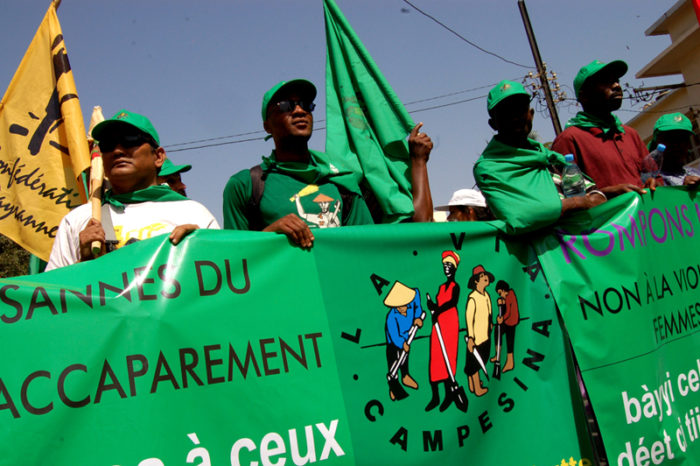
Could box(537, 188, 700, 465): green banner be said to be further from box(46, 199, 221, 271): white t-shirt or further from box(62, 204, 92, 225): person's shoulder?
box(62, 204, 92, 225): person's shoulder

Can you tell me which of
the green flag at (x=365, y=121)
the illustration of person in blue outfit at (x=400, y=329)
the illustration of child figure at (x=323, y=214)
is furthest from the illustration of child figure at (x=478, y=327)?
the illustration of child figure at (x=323, y=214)

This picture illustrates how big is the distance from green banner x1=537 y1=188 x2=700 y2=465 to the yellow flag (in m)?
2.68

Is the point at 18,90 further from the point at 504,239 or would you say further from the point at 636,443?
the point at 636,443

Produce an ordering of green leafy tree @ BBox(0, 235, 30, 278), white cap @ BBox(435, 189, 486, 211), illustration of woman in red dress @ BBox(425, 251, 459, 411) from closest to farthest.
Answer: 1. illustration of woman in red dress @ BBox(425, 251, 459, 411)
2. white cap @ BBox(435, 189, 486, 211)
3. green leafy tree @ BBox(0, 235, 30, 278)

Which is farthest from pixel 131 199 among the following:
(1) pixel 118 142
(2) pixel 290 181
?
(2) pixel 290 181

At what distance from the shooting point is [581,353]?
10.0 ft

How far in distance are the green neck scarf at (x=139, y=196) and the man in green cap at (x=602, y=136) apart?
2546 millimetres

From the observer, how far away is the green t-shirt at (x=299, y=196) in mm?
3100

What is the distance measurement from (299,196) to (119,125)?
916mm

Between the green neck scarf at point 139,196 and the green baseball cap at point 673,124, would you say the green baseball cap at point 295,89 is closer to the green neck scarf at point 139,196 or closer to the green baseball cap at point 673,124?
the green neck scarf at point 139,196

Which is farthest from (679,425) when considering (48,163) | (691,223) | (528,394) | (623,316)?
(48,163)

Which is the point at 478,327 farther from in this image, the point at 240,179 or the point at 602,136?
the point at 602,136

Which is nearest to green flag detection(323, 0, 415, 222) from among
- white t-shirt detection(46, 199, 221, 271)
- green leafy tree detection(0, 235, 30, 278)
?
white t-shirt detection(46, 199, 221, 271)

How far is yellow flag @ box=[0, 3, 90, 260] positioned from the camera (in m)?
3.50
